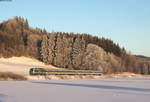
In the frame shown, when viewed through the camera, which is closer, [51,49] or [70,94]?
[70,94]

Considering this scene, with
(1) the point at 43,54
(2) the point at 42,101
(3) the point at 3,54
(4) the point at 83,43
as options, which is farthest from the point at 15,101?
(4) the point at 83,43

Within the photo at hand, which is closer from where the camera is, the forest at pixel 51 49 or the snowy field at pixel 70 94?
the snowy field at pixel 70 94

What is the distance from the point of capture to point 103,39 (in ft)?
376

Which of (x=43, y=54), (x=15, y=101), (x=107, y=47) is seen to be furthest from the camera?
(x=107, y=47)

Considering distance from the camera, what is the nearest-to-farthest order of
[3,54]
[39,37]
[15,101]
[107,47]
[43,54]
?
[15,101] → [3,54] → [43,54] → [39,37] → [107,47]

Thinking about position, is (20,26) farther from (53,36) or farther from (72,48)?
(72,48)

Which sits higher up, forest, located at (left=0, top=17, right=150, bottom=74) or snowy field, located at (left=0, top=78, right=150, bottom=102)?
forest, located at (left=0, top=17, right=150, bottom=74)

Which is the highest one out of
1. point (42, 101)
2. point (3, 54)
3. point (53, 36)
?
point (53, 36)

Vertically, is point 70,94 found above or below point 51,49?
below

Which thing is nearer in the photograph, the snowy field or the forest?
the snowy field

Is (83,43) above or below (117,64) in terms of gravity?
above

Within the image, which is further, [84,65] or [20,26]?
[20,26]

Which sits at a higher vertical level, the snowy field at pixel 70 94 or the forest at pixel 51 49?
the forest at pixel 51 49

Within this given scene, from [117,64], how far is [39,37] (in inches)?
1113
